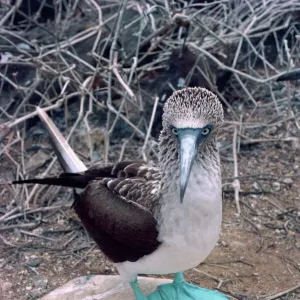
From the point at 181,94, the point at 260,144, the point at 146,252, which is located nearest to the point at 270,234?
the point at 260,144

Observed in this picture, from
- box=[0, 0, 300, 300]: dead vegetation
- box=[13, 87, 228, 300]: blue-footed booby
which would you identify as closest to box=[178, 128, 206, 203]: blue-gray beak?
box=[13, 87, 228, 300]: blue-footed booby

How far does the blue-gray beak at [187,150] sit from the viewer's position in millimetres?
2236

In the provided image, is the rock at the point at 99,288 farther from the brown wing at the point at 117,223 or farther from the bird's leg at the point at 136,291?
the brown wing at the point at 117,223

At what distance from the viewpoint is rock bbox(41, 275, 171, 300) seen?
122 inches

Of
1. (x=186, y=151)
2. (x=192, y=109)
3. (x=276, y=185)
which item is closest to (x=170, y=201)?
(x=186, y=151)

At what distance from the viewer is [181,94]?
7.79 ft

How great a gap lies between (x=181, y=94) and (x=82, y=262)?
1.61 m

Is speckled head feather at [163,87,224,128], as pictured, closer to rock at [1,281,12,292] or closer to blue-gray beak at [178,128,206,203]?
blue-gray beak at [178,128,206,203]

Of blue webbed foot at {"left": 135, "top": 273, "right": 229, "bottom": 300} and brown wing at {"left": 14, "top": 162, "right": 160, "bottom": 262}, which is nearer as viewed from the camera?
brown wing at {"left": 14, "top": 162, "right": 160, "bottom": 262}

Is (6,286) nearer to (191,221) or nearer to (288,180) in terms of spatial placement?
(191,221)

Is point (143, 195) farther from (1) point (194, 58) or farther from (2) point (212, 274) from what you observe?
(1) point (194, 58)

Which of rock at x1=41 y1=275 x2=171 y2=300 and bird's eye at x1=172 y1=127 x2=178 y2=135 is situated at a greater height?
bird's eye at x1=172 y1=127 x2=178 y2=135

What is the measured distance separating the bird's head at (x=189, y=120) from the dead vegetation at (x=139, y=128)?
49.3 inches

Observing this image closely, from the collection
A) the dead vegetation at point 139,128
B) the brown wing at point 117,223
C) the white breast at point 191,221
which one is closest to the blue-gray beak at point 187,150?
the white breast at point 191,221
